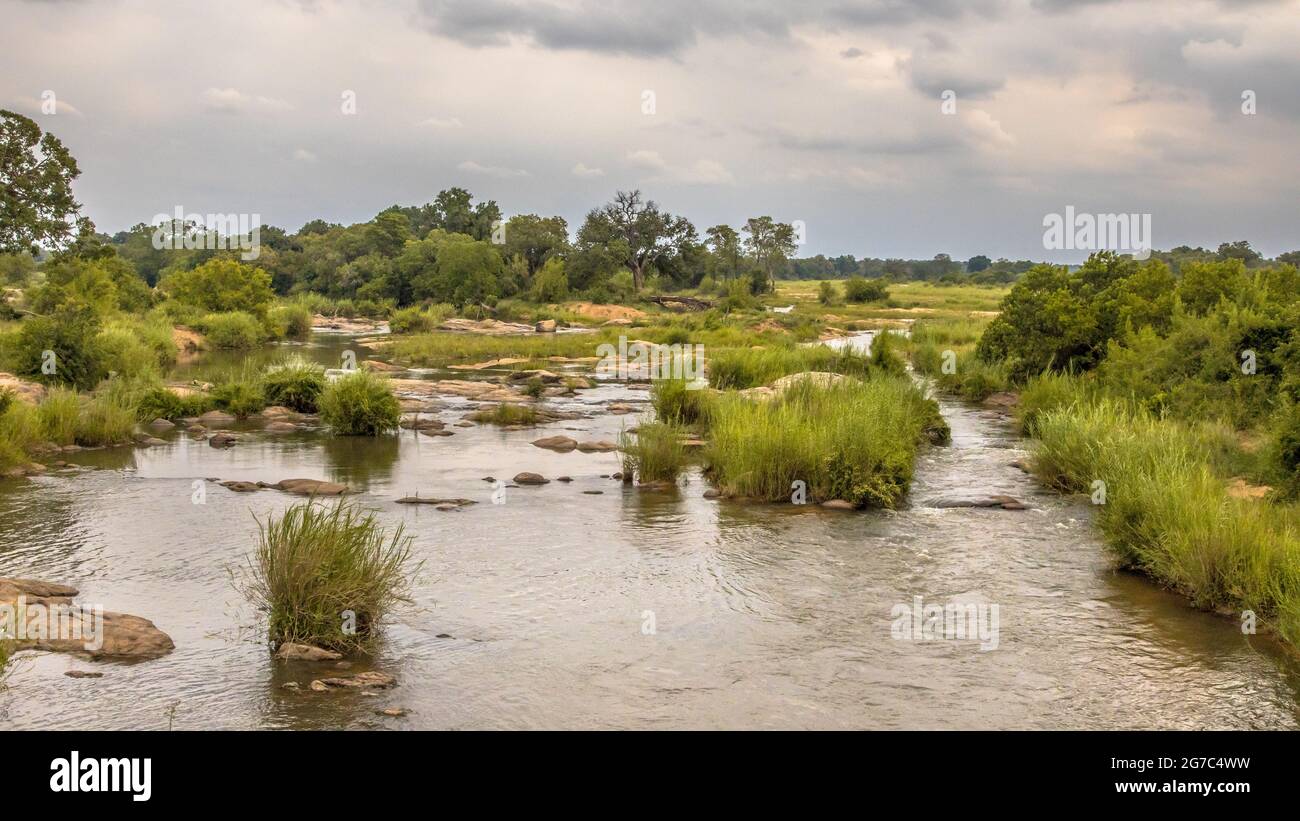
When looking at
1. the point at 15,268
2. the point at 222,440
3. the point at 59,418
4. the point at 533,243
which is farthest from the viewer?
the point at 533,243

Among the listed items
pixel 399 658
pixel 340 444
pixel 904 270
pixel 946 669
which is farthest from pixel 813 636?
pixel 904 270

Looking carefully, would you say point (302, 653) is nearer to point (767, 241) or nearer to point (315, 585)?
point (315, 585)

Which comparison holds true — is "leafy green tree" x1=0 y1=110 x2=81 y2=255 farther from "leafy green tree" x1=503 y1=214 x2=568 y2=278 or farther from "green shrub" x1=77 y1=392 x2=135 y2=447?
"leafy green tree" x1=503 y1=214 x2=568 y2=278

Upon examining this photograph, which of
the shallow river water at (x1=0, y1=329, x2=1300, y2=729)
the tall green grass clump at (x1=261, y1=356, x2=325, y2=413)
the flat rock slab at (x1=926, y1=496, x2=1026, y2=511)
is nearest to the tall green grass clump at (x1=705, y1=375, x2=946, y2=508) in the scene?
the shallow river water at (x1=0, y1=329, x2=1300, y2=729)

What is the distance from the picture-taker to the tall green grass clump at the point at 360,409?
87.5 feet

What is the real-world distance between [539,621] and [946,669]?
459cm

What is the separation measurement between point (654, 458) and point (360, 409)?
31.7 ft

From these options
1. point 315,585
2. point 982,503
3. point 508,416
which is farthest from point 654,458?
point 315,585

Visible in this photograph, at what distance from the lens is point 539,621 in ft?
40.4

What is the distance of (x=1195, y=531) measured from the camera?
1258cm

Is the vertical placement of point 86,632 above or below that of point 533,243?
below

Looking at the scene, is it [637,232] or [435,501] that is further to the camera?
[637,232]
